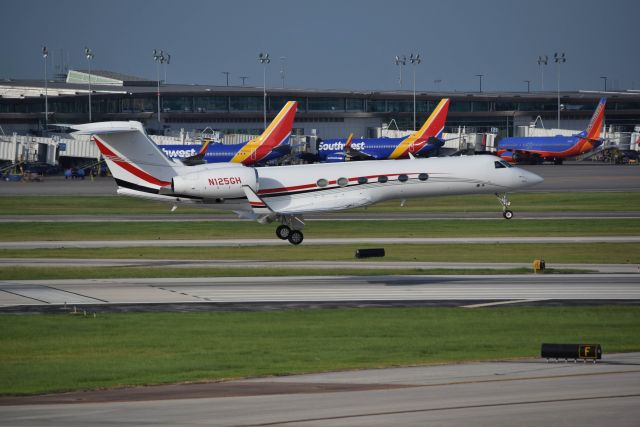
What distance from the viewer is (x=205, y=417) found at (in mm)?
16984

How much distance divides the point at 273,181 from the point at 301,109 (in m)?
124

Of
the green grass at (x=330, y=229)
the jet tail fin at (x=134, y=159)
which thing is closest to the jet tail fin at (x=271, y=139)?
the green grass at (x=330, y=229)

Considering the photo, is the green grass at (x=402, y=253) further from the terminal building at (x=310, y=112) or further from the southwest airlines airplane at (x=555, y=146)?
the terminal building at (x=310, y=112)

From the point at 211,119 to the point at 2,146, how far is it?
50.6 metres

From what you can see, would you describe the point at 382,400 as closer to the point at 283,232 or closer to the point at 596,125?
the point at 283,232

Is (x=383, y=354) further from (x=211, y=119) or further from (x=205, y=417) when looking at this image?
(x=211, y=119)

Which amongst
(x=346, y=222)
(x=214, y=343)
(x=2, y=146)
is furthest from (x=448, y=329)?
(x=2, y=146)

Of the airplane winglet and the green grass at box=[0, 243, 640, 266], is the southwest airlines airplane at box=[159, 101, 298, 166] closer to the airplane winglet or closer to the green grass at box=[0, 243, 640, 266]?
the airplane winglet

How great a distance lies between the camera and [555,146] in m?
124

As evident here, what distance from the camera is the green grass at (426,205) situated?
219ft

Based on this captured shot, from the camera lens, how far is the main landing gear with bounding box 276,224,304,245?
48.2 metres

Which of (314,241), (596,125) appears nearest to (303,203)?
(314,241)

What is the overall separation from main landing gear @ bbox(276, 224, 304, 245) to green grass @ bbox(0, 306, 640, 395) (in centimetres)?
1867

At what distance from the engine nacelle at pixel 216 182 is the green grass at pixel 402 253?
2692 millimetres
